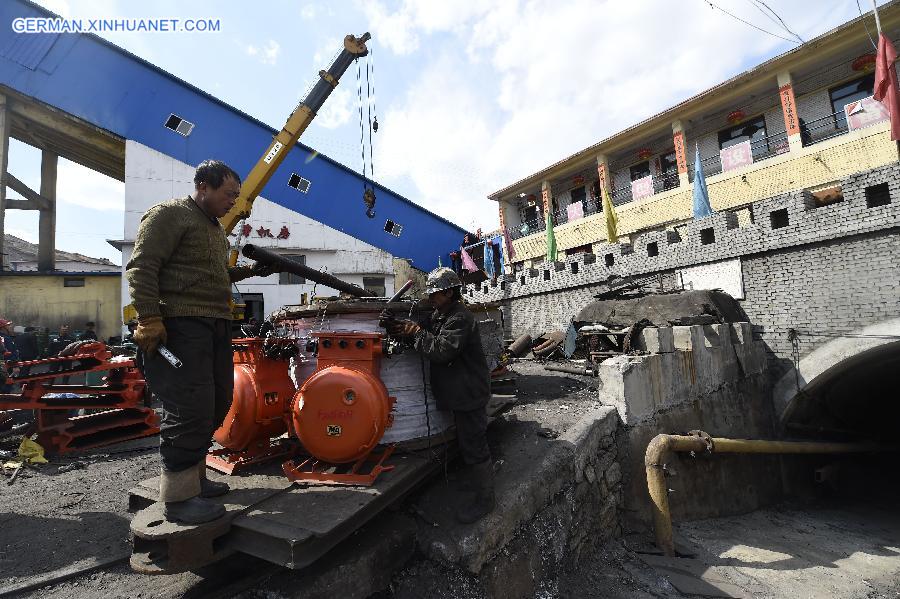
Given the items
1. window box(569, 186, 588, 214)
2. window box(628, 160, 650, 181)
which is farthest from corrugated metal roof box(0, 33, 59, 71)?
window box(628, 160, 650, 181)

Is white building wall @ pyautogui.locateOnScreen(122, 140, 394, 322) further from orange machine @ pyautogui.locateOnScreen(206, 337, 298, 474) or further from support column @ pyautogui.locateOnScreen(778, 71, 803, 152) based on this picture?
support column @ pyautogui.locateOnScreen(778, 71, 803, 152)

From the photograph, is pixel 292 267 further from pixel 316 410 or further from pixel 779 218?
pixel 779 218

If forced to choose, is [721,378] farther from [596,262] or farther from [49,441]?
[49,441]

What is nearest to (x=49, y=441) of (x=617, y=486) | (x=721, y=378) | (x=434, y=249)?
(x=617, y=486)

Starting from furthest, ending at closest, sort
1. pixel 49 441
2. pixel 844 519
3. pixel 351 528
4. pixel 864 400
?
pixel 864 400 → pixel 844 519 → pixel 49 441 → pixel 351 528

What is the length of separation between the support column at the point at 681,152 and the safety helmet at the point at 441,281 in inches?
728

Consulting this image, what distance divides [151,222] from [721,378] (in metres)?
8.65

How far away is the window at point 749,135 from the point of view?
17.2m

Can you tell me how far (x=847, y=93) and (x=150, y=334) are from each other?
22.2 metres

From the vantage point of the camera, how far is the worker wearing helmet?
306 centimetres

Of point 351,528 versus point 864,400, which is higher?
point 351,528

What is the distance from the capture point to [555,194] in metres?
25.3

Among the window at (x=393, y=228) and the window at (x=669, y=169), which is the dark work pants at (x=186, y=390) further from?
the window at (x=669, y=169)

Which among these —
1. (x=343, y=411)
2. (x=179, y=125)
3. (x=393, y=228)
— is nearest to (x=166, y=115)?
(x=179, y=125)
